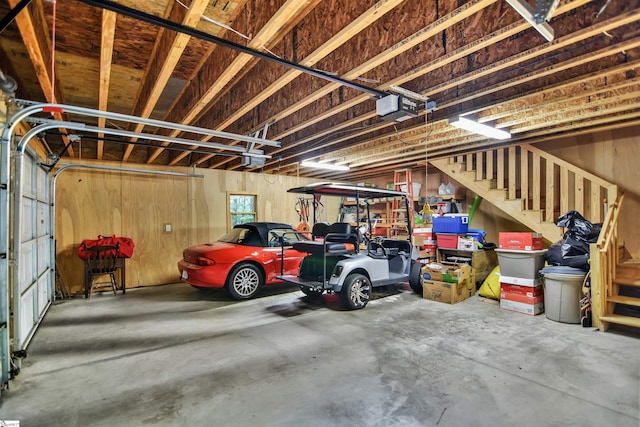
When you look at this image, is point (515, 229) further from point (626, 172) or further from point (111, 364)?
point (111, 364)

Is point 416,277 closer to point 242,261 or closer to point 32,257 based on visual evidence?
point 242,261

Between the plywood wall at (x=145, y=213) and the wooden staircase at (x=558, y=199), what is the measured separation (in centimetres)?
525

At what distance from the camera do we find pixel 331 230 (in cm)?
481

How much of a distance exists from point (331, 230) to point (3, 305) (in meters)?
3.58

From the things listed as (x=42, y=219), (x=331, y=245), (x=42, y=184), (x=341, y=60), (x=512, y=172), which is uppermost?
(x=341, y=60)

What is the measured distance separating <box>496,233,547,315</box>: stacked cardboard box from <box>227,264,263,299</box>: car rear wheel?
3.99 m

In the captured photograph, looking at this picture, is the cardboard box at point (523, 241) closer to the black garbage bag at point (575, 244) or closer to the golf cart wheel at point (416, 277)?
the black garbage bag at point (575, 244)

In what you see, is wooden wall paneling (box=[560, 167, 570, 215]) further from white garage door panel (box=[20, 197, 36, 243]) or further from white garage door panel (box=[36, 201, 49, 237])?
white garage door panel (box=[36, 201, 49, 237])

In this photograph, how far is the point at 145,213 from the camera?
22.5 ft

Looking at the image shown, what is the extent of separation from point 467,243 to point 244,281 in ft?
13.3

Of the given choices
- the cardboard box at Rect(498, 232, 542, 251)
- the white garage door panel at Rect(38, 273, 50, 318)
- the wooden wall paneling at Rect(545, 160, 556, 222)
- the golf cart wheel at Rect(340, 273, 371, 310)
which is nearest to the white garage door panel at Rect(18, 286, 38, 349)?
the white garage door panel at Rect(38, 273, 50, 318)

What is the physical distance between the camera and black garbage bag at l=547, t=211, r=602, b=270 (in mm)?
4312

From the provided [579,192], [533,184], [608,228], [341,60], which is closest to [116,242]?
[341,60]

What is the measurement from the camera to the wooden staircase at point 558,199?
152 inches
